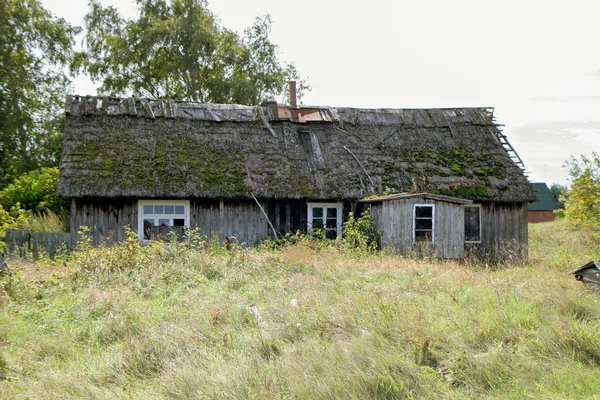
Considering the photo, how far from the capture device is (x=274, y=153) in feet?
58.4

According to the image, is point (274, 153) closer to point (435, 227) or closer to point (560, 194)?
point (435, 227)

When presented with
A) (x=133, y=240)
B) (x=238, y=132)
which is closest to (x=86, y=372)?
(x=133, y=240)

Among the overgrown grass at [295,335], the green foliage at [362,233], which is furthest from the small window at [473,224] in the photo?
the overgrown grass at [295,335]

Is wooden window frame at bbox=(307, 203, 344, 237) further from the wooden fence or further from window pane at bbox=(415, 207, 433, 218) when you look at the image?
the wooden fence

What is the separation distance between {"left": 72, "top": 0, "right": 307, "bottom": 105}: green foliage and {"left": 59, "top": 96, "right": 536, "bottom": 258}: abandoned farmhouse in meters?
9.90

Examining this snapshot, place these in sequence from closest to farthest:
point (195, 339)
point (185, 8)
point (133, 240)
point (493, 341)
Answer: point (493, 341) < point (195, 339) < point (133, 240) < point (185, 8)

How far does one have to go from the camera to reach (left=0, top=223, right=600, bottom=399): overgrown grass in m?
5.20

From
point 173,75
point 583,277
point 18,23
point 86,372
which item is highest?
point 18,23

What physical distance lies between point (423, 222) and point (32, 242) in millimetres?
9699

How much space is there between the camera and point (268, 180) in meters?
16.8

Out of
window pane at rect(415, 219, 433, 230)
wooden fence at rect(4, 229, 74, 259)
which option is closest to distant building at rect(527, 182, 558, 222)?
window pane at rect(415, 219, 433, 230)

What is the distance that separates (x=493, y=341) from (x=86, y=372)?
13.6 feet

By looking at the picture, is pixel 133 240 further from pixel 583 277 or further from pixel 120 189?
pixel 583 277

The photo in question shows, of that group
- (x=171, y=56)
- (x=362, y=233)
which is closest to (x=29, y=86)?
(x=171, y=56)
